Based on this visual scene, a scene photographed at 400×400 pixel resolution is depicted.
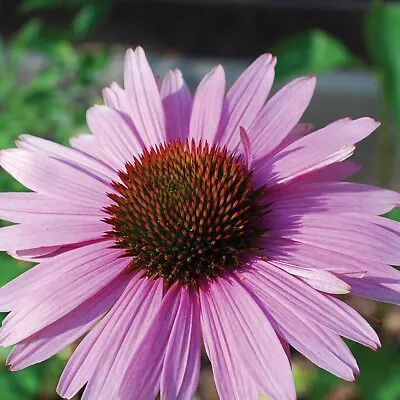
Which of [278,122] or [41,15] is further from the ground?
Result: [41,15]

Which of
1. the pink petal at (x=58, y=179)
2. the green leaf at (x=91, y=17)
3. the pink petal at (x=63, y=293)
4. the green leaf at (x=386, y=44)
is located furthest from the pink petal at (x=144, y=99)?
the green leaf at (x=386, y=44)

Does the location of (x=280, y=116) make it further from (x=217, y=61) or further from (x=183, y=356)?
(x=217, y=61)

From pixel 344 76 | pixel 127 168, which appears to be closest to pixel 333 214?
pixel 127 168

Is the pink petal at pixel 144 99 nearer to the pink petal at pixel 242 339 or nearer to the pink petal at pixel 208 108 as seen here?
the pink petal at pixel 208 108

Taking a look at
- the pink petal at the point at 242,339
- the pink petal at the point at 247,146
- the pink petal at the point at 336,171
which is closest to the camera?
the pink petal at the point at 242,339

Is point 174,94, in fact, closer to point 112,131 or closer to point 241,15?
point 112,131

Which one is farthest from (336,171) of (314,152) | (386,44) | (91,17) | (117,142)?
(91,17)

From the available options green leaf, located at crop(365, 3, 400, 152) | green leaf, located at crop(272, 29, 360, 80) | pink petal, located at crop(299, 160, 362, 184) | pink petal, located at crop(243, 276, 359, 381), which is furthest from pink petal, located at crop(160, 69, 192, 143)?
green leaf, located at crop(365, 3, 400, 152)
